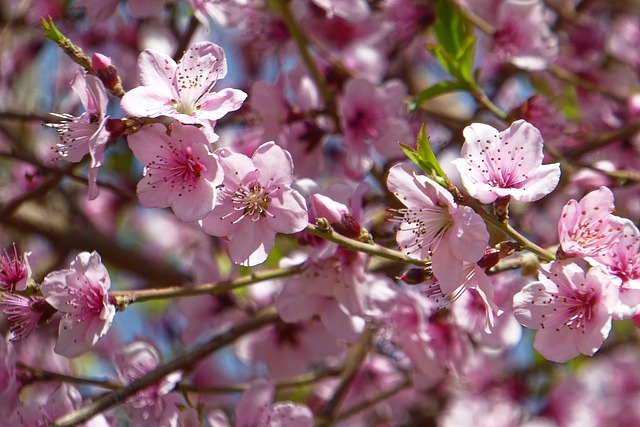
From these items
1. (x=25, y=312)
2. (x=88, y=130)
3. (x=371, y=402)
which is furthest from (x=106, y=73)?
(x=371, y=402)

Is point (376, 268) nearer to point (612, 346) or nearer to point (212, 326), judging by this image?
point (212, 326)

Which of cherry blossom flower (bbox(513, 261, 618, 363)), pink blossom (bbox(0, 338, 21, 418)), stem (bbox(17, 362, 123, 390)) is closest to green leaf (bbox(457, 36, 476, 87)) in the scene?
cherry blossom flower (bbox(513, 261, 618, 363))

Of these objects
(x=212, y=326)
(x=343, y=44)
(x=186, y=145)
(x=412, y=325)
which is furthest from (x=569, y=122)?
(x=186, y=145)

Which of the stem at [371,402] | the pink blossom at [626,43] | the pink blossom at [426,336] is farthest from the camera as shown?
the pink blossom at [626,43]

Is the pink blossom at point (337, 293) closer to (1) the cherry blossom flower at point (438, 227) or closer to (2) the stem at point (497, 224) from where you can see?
(1) the cherry blossom flower at point (438, 227)

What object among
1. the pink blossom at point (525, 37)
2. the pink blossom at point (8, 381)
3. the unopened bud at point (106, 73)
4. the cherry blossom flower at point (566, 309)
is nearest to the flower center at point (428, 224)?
the cherry blossom flower at point (566, 309)

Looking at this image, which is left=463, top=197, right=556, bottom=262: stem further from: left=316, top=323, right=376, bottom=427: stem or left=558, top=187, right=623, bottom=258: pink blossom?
left=316, top=323, right=376, bottom=427: stem
